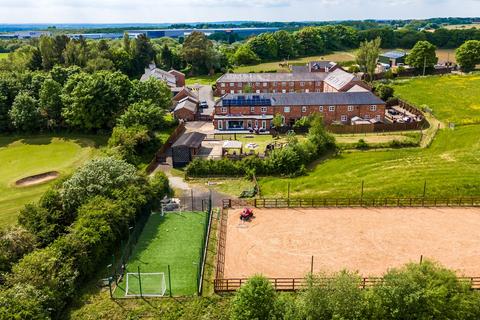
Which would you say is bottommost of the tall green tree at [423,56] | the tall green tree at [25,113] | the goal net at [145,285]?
the goal net at [145,285]

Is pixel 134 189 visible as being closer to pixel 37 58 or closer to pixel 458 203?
pixel 458 203

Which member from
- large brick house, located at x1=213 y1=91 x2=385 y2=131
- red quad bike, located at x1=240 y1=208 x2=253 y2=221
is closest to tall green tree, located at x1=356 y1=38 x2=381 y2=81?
large brick house, located at x1=213 y1=91 x2=385 y2=131

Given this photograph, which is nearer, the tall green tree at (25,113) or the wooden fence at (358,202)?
the wooden fence at (358,202)

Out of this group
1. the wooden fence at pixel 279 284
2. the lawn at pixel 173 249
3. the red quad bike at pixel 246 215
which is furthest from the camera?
the red quad bike at pixel 246 215

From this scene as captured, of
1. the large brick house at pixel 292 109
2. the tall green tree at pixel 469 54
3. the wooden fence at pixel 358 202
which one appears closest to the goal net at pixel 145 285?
the wooden fence at pixel 358 202

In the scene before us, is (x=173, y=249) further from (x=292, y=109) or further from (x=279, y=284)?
(x=292, y=109)

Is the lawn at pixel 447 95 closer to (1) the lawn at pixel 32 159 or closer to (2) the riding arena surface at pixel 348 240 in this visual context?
(2) the riding arena surface at pixel 348 240

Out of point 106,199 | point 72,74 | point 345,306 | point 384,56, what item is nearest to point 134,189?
point 106,199

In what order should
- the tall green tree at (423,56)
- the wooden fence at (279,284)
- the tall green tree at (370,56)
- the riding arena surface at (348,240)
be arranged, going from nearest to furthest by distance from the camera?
1. the wooden fence at (279,284)
2. the riding arena surface at (348,240)
3. the tall green tree at (370,56)
4. the tall green tree at (423,56)
